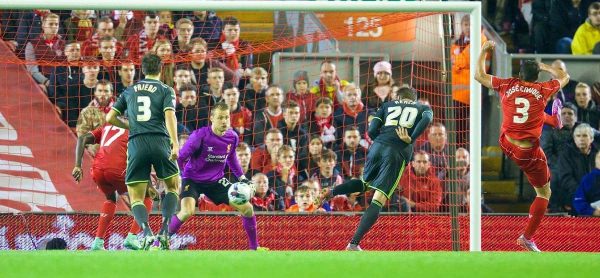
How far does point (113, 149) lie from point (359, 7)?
2.65 m

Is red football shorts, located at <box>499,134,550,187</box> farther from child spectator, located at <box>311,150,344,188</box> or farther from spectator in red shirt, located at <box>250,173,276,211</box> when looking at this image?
spectator in red shirt, located at <box>250,173,276,211</box>

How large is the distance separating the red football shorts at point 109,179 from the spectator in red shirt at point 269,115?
6.98ft

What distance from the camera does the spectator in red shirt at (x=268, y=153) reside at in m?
13.8

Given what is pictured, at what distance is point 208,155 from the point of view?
486 inches

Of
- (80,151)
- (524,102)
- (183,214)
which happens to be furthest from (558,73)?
(80,151)

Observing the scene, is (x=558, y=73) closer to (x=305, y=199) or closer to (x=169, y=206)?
(x=305, y=199)

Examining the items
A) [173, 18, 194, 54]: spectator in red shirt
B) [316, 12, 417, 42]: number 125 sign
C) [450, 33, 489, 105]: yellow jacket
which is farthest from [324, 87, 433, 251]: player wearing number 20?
[316, 12, 417, 42]: number 125 sign

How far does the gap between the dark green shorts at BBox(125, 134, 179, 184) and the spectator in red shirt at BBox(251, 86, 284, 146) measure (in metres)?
2.84

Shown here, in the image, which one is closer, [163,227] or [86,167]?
[163,227]

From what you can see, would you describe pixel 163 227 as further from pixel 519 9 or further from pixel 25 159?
pixel 519 9

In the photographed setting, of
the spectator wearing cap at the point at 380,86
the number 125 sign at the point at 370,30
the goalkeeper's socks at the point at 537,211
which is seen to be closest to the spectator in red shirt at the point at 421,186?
the spectator wearing cap at the point at 380,86

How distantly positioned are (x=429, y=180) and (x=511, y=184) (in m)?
2.38

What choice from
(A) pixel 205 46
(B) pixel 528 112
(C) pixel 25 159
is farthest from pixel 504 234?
(C) pixel 25 159

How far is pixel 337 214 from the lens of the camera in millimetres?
13172
